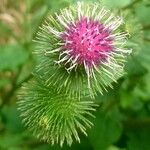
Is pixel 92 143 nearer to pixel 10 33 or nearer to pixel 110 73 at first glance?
pixel 110 73

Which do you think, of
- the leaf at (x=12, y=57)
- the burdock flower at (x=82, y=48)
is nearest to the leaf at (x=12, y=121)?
the leaf at (x=12, y=57)

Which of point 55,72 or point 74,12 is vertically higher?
point 74,12

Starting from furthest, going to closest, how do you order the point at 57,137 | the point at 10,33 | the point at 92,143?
1. the point at 10,33
2. the point at 92,143
3. the point at 57,137

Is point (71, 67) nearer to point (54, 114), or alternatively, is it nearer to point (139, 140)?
point (54, 114)

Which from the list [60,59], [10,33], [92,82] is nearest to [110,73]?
[92,82]

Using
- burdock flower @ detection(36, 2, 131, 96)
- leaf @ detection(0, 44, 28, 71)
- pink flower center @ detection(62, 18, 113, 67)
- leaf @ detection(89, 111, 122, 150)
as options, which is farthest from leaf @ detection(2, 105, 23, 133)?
pink flower center @ detection(62, 18, 113, 67)

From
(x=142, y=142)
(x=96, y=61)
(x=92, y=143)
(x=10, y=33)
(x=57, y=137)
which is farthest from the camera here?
(x=10, y=33)

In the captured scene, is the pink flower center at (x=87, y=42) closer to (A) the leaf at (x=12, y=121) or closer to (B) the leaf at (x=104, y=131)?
(B) the leaf at (x=104, y=131)
